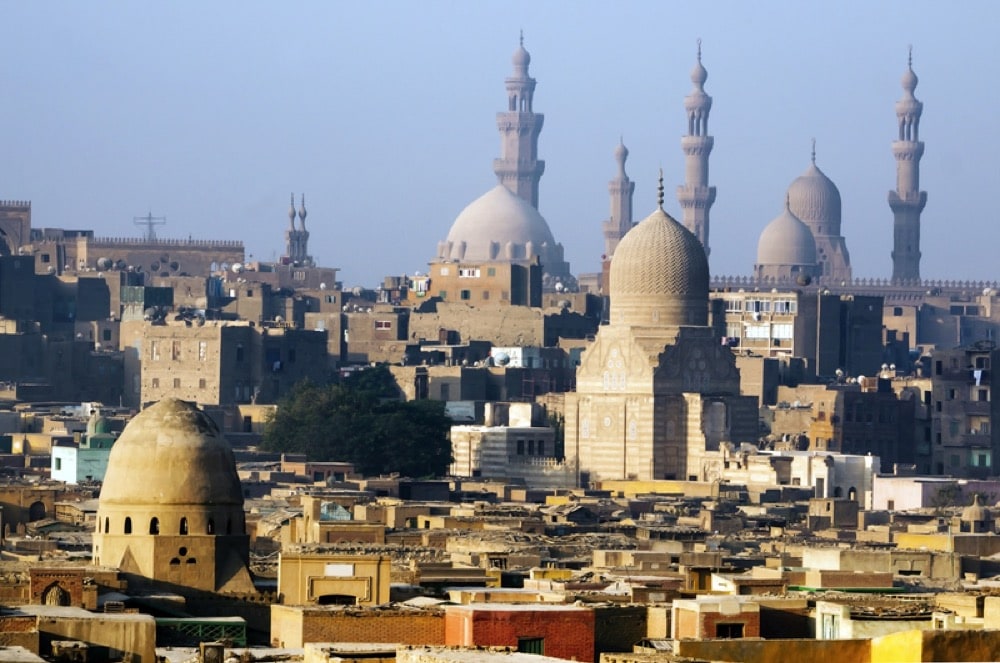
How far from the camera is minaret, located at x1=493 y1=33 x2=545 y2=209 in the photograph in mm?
187125

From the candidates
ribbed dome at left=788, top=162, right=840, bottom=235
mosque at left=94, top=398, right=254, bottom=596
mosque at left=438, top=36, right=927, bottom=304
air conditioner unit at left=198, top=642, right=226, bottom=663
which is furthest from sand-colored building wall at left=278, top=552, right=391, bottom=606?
ribbed dome at left=788, top=162, right=840, bottom=235

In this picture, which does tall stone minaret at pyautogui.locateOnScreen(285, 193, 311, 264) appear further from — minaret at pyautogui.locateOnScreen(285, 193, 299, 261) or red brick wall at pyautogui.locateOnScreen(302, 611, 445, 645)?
red brick wall at pyautogui.locateOnScreen(302, 611, 445, 645)

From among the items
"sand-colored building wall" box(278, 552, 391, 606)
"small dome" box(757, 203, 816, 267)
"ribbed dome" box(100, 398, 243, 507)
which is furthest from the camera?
"small dome" box(757, 203, 816, 267)

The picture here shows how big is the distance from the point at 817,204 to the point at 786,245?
13.4m

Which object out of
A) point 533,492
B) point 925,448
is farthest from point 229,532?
point 925,448

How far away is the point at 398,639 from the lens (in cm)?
2672

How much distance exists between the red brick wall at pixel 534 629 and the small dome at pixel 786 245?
439 feet

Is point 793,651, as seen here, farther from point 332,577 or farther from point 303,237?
point 303,237

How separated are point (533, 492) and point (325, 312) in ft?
155

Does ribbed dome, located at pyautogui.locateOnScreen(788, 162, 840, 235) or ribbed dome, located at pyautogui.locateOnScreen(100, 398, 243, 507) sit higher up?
ribbed dome, located at pyautogui.locateOnScreen(788, 162, 840, 235)

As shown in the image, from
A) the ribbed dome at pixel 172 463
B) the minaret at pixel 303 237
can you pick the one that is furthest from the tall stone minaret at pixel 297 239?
the ribbed dome at pixel 172 463

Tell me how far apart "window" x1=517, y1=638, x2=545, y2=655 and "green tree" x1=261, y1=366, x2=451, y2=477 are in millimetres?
49521

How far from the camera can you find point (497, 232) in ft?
507

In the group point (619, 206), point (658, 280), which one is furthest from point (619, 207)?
point (658, 280)
